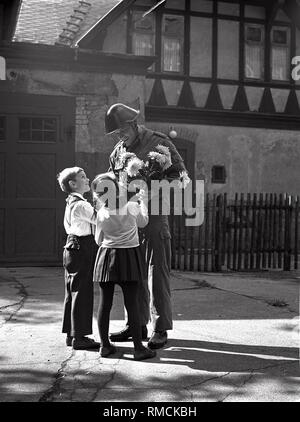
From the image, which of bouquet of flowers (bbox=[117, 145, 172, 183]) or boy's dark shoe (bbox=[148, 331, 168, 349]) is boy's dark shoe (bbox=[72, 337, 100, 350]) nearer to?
boy's dark shoe (bbox=[148, 331, 168, 349])

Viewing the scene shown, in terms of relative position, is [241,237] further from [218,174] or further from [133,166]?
[133,166]

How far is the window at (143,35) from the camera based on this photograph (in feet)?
47.1

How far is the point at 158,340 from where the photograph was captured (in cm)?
435

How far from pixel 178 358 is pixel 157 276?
659 millimetres

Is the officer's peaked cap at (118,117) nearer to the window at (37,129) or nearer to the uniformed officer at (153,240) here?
the uniformed officer at (153,240)

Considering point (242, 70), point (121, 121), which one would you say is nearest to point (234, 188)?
point (242, 70)

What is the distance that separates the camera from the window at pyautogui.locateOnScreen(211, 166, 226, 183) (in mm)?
14977

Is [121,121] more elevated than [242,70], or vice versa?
[242,70]

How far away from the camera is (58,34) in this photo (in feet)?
37.1

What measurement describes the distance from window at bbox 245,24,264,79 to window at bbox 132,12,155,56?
2.71 metres

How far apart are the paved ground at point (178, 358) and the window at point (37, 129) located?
3633 mm

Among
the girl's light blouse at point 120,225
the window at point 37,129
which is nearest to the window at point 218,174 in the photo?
the window at point 37,129

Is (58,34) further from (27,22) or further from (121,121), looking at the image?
(121,121)

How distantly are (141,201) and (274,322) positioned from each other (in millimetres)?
2100
